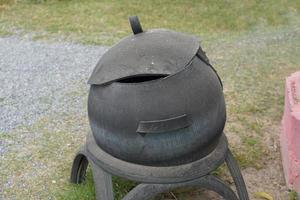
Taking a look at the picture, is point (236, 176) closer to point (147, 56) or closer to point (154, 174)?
point (154, 174)

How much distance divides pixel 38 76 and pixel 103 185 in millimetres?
2582

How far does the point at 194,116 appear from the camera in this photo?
2312 mm

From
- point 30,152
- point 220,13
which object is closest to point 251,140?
point 30,152

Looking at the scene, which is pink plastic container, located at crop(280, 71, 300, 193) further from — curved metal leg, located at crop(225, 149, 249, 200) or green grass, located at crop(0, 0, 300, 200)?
A: curved metal leg, located at crop(225, 149, 249, 200)

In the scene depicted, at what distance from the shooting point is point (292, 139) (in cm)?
290

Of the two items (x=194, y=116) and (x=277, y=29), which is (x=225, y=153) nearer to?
(x=194, y=116)

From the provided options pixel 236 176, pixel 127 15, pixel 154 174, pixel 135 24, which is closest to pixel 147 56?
pixel 135 24

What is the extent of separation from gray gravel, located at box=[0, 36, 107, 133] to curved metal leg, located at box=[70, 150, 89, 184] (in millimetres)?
1008

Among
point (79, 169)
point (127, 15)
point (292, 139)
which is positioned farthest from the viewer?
point (127, 15)

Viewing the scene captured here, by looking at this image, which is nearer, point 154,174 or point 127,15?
point 154,174

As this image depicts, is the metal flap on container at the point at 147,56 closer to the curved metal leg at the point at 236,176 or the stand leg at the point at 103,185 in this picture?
the stand leg at the point at 103,185

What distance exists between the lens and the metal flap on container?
2.31 meters

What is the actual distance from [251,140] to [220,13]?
10.8ft

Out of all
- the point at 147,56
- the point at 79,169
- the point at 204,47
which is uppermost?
the point at 147,56
